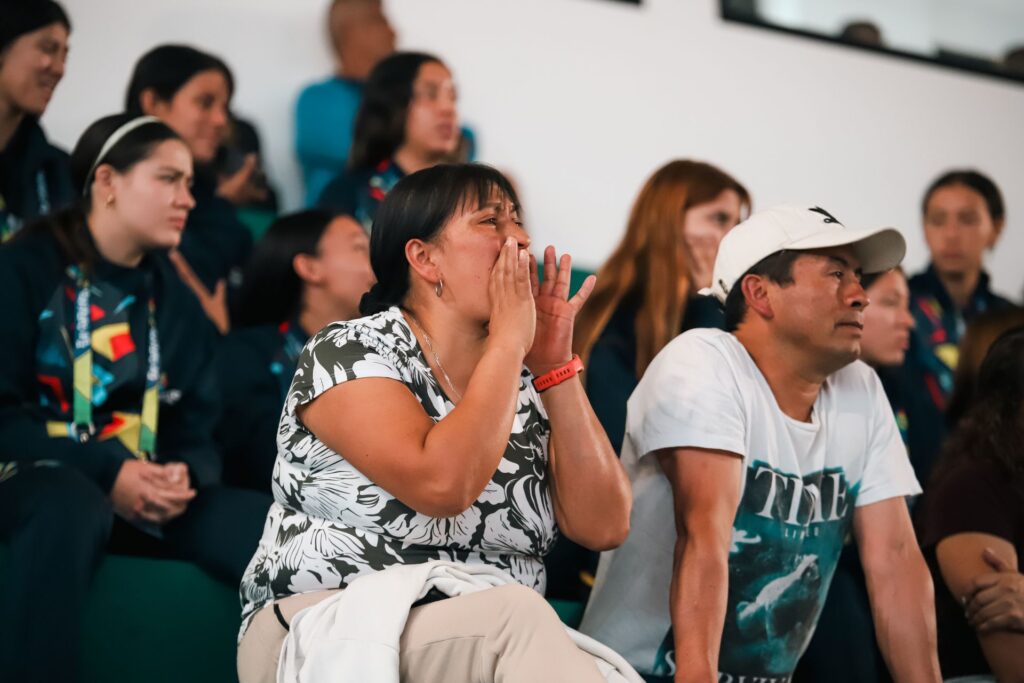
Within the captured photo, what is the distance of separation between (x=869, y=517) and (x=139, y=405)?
1146 mm

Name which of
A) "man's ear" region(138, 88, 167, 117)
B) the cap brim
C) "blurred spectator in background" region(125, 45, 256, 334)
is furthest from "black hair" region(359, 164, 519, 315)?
"man's ear" region(138, 88, 167, 117)

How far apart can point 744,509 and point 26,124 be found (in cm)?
146

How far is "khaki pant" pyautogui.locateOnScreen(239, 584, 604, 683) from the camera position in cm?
127

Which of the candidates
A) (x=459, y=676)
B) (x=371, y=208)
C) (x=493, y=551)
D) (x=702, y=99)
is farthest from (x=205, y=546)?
(x=702, y=99)

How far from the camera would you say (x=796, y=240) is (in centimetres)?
188

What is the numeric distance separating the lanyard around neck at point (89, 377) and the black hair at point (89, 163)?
5 cm

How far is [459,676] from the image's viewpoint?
131cm

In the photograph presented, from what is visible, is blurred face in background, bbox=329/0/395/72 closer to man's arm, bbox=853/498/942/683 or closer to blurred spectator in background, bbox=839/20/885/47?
blurred spectator in background, bbox=839/20/885/47

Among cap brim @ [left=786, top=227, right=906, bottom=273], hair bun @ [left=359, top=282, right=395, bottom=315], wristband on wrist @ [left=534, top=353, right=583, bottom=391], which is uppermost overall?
cap brim @ [left=786, top=227, right=906, bottom=273]

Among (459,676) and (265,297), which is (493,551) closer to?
(459,676)

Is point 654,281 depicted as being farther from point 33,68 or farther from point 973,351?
point 33,68

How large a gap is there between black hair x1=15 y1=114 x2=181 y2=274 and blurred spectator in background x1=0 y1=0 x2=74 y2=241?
123 mm

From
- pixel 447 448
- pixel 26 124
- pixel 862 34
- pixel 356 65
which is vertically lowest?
pixel 447 448

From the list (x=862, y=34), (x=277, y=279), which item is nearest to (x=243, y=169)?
(x=277, y=279)
